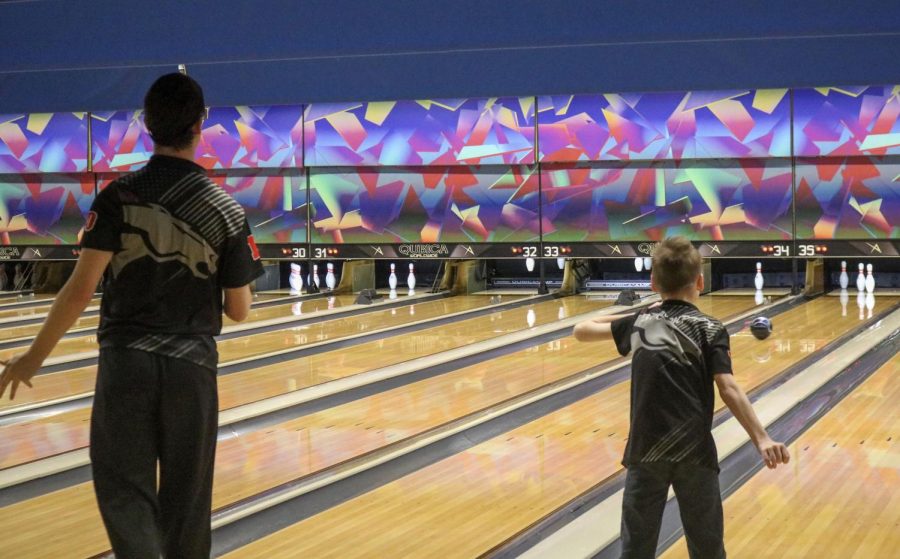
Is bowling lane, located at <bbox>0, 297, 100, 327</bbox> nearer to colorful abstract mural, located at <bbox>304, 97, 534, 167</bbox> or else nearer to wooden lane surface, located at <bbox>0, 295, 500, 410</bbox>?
wooden lane surface, located at <bbox>0, 295, 500, 410</bbox>

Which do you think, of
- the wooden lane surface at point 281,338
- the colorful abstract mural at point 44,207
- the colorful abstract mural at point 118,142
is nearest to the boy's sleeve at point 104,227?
the wooden lane surface at point 281,338

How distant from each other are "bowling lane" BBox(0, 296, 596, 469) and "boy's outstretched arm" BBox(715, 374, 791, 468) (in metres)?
2.35

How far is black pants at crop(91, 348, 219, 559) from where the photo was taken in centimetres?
167

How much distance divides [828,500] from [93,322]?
535cm

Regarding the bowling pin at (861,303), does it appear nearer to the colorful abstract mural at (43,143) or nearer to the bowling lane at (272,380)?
the bowling lane at (272,380)

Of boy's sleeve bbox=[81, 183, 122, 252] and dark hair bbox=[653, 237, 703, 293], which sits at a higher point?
boy's sleeve bbox=[81, 183, 122, 252]

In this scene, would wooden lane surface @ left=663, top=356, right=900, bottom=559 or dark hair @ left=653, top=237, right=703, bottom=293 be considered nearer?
dark hair @ left=653, top=237, right=703, bottom=293

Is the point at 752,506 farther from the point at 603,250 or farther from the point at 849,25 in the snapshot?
the point at 603,250

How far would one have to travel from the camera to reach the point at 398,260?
30.8 ft

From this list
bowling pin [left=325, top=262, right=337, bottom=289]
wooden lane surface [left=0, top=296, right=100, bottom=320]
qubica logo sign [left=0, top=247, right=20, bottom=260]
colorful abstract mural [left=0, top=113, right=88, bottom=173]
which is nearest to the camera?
wooden lane surface [left=0, top=296, right=100, bottom=320]

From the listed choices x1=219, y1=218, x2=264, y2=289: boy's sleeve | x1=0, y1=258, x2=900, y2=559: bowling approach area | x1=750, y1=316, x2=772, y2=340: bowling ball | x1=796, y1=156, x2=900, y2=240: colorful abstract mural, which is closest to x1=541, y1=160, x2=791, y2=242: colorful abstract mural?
x1=796, y1=156, x2=900, y2=240: colorful abstract mural

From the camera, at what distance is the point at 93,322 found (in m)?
7.21

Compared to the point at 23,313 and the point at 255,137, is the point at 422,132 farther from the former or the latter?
the point at 23,313

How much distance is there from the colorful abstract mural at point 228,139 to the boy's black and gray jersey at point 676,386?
7126 mm
